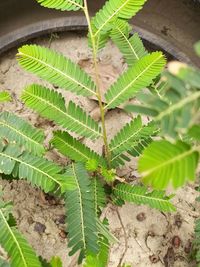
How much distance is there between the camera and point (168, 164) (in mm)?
889

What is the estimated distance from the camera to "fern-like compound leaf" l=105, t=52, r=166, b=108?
1651 millimetres

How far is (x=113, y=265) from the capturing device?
1932 mm

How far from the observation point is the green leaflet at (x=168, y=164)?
34.5 inches

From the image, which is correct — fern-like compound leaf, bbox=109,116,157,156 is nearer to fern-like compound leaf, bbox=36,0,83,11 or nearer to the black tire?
fern-like compound leaf, bbox=36,0,83,11

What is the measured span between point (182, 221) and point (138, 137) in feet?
1.69

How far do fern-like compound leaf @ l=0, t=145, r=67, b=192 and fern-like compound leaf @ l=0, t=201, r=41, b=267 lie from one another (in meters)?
0.14

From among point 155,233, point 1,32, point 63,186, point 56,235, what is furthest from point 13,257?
point 1,32

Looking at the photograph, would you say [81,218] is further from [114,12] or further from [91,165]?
[114,12]

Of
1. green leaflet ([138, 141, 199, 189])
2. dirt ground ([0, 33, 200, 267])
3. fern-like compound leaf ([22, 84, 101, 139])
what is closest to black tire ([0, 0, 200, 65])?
dirt ground ([0, 33, 200, 267])

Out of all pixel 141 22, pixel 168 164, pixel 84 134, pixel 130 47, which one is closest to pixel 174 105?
pixel 168 164

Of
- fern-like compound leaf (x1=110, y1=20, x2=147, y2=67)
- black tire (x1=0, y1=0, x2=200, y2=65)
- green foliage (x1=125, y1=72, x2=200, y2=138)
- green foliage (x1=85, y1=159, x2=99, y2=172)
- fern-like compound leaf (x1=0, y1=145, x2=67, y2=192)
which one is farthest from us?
black tire (x1=0, y1=0, x2=200, y2=65)

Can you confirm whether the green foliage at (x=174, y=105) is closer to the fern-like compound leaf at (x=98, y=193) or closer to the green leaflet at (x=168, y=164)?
the green leaflet at (x=168, y=164)

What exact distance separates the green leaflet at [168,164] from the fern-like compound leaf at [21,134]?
0.81 metres

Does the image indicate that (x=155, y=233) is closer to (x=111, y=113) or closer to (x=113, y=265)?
(x=113, y=265)
